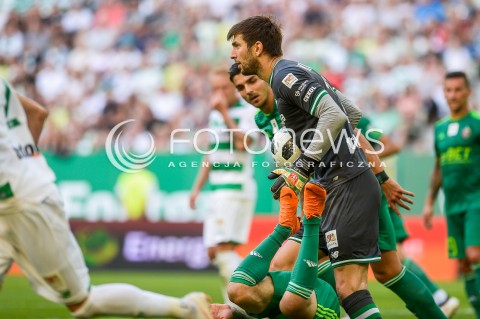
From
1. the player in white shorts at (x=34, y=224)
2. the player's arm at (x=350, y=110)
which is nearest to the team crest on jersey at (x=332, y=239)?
the player's arm at (x=350, y=110)

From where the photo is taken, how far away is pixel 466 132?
902 centimetres

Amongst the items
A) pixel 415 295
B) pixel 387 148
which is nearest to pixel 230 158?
pixel 387 148

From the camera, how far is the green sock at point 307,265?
18.0 feet

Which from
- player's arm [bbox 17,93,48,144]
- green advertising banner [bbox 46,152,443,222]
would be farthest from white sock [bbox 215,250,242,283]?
green advertising banner [bbox 46,152,443,222]

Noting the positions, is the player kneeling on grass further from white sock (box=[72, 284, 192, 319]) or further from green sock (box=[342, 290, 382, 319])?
white sock (box=[72, 284, 192, 319])

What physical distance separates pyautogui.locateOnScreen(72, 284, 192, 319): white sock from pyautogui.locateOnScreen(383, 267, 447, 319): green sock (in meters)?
1.61

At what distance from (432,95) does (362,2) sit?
136 inches

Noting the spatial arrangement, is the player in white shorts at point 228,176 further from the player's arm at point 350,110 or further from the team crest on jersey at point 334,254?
the team crest on jersey at point 334,254

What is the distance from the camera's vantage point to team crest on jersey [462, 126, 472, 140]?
900cm

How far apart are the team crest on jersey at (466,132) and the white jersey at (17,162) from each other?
4703 mm

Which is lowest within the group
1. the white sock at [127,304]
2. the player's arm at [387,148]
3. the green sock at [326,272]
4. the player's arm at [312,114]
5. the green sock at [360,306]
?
the white sock at [127,304]

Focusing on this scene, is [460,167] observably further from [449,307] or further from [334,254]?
[334,254]

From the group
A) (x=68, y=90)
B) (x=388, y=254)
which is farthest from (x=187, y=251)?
(x=388, y=254)

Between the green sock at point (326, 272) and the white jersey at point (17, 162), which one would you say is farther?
the green sock at point (326, 272)
